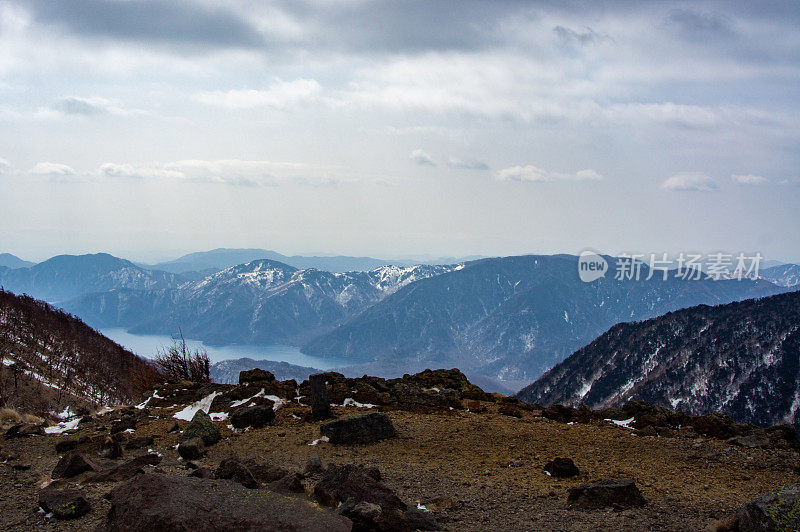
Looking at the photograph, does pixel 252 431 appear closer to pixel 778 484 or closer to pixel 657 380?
pixel 778 484

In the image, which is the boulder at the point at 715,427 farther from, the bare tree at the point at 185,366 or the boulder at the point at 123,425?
the bare tree at the point at 185,366

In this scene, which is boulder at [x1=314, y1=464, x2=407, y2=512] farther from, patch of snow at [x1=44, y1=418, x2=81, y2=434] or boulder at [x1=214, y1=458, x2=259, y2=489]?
patch of snow at [x1=44, y1=418, x2=81, y2=434]

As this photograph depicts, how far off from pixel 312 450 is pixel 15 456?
23.7ft

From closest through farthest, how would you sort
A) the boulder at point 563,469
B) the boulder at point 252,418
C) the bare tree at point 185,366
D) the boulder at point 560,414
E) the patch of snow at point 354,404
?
the boulder at point 563,469 → the boulder at point 252,418 → the boulder at point 560,414 → the patch of snow at point 354,404 → the bare tree at point 185,366

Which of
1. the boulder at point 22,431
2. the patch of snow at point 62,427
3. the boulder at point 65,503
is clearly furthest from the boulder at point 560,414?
the boulder at point 22,431

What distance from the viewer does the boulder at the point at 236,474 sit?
1027cm

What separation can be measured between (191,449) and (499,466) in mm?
7936

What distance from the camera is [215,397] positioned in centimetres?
1978

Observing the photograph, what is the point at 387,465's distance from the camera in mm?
13164

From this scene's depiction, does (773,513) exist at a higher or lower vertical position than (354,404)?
higher

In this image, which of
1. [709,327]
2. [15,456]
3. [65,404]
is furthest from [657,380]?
[15,456]

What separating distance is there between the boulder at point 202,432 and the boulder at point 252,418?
118 centimetres

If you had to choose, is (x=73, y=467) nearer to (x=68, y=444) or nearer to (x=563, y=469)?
(x=68, y=444)

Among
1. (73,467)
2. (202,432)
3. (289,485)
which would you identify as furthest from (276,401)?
(289,485)
